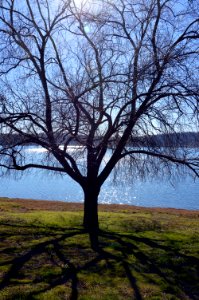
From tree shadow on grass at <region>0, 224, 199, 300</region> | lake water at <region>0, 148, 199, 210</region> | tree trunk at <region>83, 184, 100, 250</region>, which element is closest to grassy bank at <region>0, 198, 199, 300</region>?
tree shadow on grass at <region>0, 224, 199, 300</region>

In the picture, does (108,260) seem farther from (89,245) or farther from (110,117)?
(110,117)

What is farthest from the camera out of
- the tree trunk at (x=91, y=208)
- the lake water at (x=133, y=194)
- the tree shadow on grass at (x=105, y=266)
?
the lake water at (x=133, y=194)

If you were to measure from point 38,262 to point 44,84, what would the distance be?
4814 mm

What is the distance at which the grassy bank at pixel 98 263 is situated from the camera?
233 inches

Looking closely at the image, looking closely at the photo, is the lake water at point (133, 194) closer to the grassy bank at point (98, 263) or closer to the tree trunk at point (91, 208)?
the tree trunk at point (91, 208)

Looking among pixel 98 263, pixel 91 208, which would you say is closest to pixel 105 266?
pixel 98 263

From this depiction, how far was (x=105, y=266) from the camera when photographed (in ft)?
23.8

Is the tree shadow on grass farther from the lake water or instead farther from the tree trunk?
the lake water

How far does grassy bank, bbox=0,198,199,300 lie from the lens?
5.91 metres

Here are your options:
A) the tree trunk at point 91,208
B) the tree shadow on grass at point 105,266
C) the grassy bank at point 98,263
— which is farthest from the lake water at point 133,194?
the tree shadow on grass at point 105,266

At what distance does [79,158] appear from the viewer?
1118cm

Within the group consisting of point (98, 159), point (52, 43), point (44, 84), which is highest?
point (52, 43)

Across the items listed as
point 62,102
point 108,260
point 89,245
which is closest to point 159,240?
point 89,245

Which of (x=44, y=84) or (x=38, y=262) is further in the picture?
(x=44, y=84)
